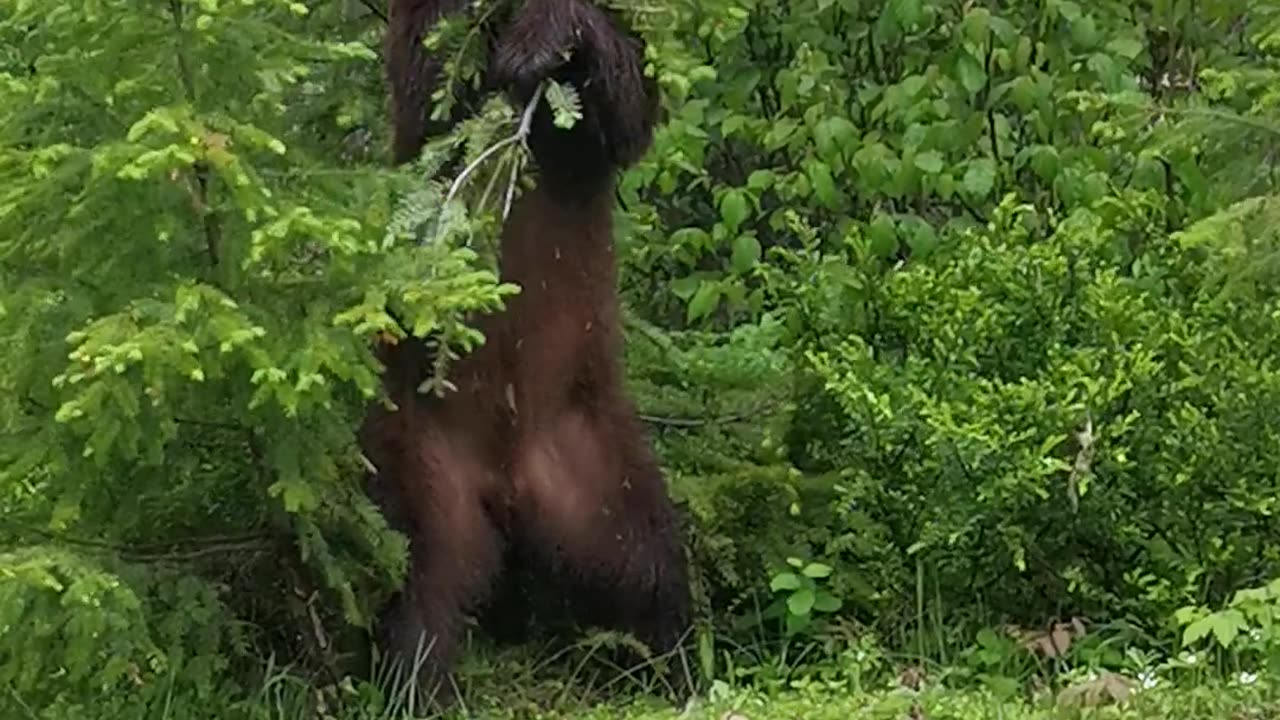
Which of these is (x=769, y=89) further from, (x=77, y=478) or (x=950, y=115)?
(x=77, y=478)

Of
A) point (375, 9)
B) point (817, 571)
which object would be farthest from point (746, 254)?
point (817, 571)

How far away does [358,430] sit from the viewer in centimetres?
498

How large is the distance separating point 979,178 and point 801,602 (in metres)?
1.75

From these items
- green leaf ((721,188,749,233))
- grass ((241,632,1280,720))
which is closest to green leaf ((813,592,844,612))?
grass ((241,632,1280,720))

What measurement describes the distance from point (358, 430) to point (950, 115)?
2.61 meters

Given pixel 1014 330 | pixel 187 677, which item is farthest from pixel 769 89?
pixel 187 677

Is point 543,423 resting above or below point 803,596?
above

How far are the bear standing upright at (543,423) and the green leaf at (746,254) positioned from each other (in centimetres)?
166

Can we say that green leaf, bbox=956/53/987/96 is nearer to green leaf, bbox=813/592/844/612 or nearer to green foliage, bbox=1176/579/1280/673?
green leaf, bbox=813/592/844/612

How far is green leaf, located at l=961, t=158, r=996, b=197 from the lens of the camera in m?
6.52

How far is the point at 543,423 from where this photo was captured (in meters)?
5.18

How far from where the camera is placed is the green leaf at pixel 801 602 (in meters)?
5.38

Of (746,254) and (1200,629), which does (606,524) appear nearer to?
(1200,629)

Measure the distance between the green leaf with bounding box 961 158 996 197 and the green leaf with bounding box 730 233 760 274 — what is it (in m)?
0.74
